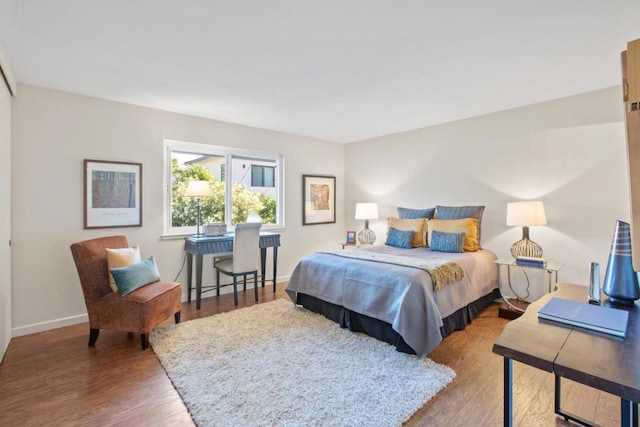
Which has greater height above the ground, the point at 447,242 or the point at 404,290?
the point at 447,242

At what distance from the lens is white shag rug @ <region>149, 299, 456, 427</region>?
1.79 metres

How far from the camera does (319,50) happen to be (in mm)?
2305

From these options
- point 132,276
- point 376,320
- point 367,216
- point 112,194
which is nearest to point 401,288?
point 376,320

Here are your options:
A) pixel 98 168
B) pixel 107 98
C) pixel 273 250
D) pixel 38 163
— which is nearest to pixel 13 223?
pixel 38 163

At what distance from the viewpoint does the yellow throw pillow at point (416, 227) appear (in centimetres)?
407

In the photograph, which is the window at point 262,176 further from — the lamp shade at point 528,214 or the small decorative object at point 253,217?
the lamp shade at point 528,214

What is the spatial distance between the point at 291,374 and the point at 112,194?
108 inches

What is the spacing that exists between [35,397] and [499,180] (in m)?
4.77

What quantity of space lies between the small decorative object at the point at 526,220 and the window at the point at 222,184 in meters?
3.13

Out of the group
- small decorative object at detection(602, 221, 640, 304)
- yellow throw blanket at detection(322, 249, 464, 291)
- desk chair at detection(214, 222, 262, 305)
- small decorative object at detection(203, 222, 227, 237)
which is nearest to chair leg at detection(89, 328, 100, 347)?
desk chair at detection(214, 222, 262, 305)

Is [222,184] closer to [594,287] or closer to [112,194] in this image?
[112,194]

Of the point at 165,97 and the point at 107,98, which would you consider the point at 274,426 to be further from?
the point at 107,98

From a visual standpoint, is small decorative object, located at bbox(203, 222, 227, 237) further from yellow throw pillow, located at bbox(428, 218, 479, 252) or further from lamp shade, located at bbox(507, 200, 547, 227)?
lamp shade, located at bbox(507, 200, 547, 227)

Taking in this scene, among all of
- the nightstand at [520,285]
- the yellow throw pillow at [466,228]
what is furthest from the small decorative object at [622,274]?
the yellow throw pillow at [466,228]
